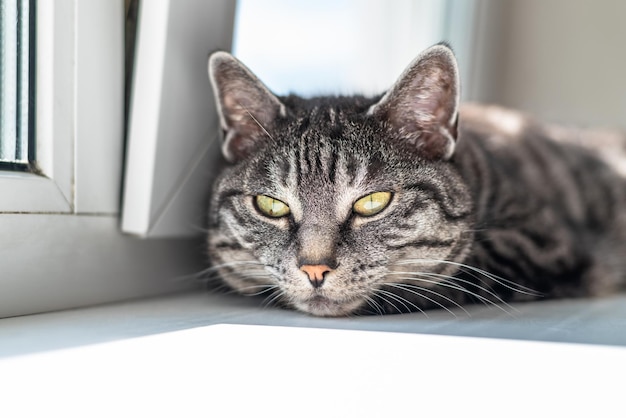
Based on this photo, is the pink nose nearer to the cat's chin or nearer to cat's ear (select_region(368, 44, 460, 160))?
the cat's chin

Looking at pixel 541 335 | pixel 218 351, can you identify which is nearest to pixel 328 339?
pixel 218 351

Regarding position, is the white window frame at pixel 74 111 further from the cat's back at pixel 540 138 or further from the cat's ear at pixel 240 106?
the cat's back at pixel 540 138

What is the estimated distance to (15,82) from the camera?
1.08m

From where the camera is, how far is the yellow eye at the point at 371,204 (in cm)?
111

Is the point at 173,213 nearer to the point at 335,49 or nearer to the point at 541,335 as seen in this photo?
the point at 541,335

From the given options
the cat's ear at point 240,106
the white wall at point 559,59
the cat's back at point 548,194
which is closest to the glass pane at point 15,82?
the cat's ear at point 240,106

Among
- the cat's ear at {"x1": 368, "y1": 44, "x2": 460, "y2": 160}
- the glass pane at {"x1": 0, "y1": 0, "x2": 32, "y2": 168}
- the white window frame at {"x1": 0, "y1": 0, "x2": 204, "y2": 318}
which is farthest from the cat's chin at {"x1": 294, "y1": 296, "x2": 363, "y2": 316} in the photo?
the glass pane at {"x1": 0, "y1": 0, "x2": 32, "y2": 168}

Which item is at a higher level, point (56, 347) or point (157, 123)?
point (157, 123)

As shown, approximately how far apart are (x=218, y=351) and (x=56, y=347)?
23 cm

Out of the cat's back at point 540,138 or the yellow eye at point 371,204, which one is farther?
the cat's back at point 540,138

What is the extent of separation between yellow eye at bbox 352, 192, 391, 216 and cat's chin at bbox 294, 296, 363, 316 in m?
0.17

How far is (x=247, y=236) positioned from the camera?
1.20 m

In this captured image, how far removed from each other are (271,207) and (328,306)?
24cm

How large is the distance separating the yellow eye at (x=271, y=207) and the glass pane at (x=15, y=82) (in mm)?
449
